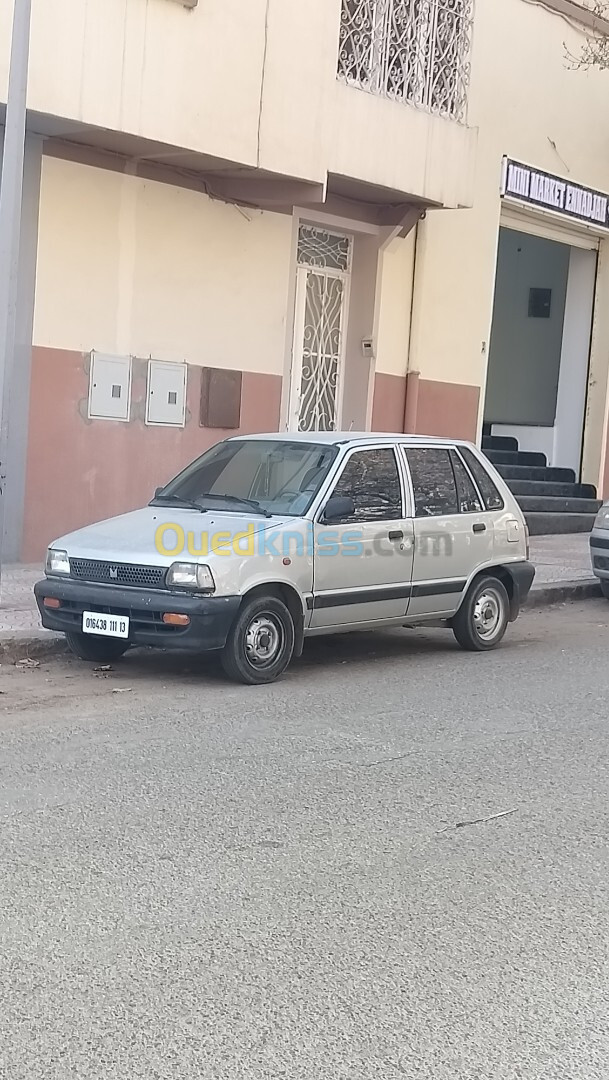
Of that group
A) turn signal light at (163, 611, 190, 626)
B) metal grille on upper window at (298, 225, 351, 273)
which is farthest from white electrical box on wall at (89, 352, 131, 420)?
turn signal light at (163, 611, 190, 626)

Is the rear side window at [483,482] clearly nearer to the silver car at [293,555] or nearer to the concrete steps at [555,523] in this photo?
the silver car at [293,555]

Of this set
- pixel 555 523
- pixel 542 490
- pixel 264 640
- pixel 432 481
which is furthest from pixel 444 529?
pixel 542 490

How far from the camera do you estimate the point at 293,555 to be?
27.1ft

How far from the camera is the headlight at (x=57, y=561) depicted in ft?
27.7

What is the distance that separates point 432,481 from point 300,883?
520cm

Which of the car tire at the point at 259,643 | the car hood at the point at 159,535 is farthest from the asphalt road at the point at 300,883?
the car hood at the point at 159,535

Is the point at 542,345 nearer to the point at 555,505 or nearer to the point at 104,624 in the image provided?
the point at 555,505

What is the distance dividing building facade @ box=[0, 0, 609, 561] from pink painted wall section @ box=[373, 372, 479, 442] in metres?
0.04

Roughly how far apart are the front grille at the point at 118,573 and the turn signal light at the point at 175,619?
0.61 ft

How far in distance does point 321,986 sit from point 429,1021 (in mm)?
364

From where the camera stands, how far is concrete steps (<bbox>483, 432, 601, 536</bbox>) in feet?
61.9

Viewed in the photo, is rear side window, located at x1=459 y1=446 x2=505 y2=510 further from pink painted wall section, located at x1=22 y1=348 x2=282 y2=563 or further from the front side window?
pink painted wall section, located at x1=22 y1=348 x2=282 y2=563

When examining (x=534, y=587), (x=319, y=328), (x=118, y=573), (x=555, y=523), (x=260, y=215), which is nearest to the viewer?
(x=118, y=573)

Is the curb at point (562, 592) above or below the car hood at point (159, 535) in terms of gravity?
below
